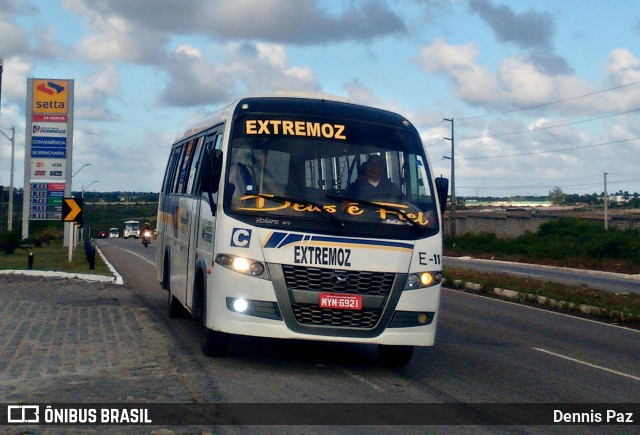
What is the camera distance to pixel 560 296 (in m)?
20.8

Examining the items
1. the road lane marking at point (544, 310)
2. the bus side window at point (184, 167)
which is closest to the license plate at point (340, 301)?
the bus side window at point (184, 167)

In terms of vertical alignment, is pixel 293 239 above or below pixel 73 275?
above

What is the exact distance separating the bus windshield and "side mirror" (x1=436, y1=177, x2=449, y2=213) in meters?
0.23

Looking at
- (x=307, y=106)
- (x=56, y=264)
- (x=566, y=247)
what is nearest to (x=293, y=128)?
(x=307, y=106)

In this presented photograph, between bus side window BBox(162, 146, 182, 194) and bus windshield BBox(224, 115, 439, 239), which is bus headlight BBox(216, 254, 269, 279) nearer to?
bus windshield BBox(224, 115, 439, 239)

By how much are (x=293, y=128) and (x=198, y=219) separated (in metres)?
2.04

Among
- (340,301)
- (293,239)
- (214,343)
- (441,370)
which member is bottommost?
(441,370)

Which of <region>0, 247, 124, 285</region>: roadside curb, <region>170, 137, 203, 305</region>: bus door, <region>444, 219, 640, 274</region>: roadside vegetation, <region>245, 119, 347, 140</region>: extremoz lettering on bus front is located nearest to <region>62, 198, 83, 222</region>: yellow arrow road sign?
<region>0, 247, 124, 285</region>: roadside curb

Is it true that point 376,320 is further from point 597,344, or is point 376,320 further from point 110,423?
point 597,344

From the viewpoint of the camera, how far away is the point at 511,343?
516 inches

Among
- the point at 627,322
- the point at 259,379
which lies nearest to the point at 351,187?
the point at 259,379

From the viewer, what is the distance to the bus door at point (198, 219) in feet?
33.6

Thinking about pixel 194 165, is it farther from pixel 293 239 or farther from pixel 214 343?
pixel 293 239

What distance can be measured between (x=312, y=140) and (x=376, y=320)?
2.23 m
